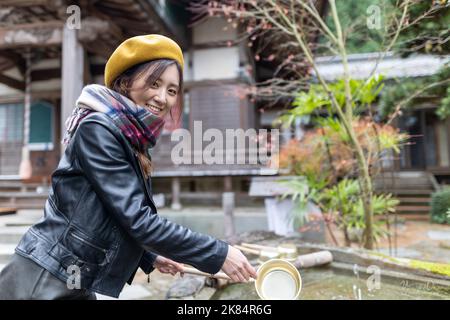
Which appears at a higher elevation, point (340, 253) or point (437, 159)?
point (437, 159)

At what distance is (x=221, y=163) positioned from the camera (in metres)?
8.23

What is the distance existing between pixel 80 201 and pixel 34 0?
6186mm

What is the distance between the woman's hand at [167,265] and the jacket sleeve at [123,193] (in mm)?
466

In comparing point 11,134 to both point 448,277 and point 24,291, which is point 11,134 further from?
point 448,277

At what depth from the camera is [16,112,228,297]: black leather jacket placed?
1.02 metres

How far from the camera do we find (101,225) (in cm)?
107

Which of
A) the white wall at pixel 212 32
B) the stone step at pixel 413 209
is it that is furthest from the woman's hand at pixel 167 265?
the stone step at pixel 413 209

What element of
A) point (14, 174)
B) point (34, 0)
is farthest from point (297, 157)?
point (14, 174)

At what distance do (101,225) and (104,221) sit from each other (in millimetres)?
17
